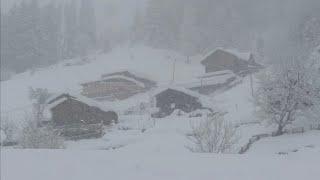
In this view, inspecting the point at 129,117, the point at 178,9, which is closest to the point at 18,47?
the point at 178,9

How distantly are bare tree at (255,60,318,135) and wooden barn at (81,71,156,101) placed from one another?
1434 inches

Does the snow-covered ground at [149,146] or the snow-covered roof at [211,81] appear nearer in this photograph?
the snow-covered ground at [149,146]

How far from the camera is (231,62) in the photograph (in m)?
88.6

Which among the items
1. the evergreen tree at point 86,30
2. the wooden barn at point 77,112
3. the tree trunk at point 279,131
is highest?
the evergreen tree at point 86,30

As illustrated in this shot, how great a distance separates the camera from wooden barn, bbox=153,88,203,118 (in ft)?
202

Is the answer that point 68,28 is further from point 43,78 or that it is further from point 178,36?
point 43,78

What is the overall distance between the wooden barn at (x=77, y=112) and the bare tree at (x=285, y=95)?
627 inches

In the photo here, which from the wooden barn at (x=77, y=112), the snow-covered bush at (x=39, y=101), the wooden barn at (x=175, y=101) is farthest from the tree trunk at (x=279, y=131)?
the snow-covered bush at (x=39, y=101)

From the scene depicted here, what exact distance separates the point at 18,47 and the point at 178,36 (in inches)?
1214

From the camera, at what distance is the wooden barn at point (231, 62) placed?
8794cm

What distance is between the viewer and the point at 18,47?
11106cm

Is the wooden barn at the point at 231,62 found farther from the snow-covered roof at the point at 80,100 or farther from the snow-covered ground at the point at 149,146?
the snow-covered roof at the point at 80,100

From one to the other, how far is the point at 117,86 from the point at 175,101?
74.5ft

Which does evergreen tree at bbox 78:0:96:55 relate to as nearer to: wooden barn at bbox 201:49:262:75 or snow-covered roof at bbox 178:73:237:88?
wooden barn at bbox 201:49:262:75
